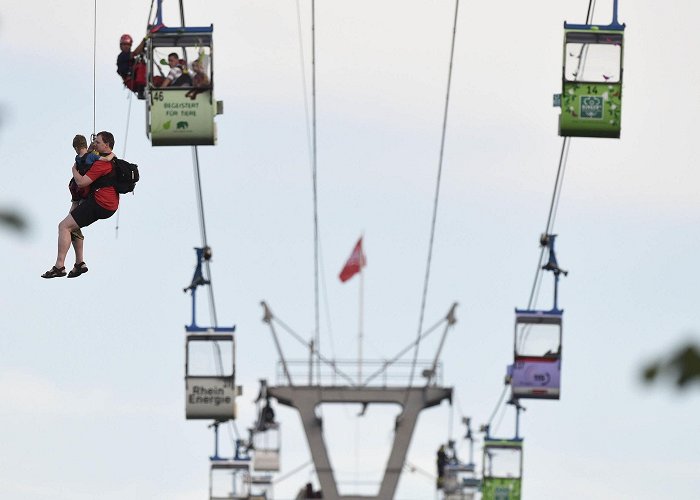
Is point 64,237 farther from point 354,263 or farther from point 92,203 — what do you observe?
point 354,263

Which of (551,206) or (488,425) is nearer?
(551,206)

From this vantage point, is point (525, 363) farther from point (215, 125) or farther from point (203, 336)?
point (215, 125)

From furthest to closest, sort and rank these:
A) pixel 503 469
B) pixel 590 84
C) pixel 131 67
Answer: pixel 503 469
pixel 590 84
pixel 131 67

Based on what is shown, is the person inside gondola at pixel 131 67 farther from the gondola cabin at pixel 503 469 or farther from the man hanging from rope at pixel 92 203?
the gondola cabin at pixel 503 469

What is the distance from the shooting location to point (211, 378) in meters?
43.1

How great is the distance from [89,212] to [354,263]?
39.8m

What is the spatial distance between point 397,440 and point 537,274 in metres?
7.96

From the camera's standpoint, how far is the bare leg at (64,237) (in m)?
17.2

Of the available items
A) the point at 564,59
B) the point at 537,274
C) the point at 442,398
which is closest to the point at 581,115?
the point at 564,59

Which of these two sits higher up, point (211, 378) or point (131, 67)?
point (131, 67)

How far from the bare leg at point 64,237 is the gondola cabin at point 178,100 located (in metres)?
8.60

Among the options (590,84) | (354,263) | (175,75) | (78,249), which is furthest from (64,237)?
(354,263)

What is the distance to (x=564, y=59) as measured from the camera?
2855 cm

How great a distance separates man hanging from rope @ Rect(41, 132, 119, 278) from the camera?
16891 mm
